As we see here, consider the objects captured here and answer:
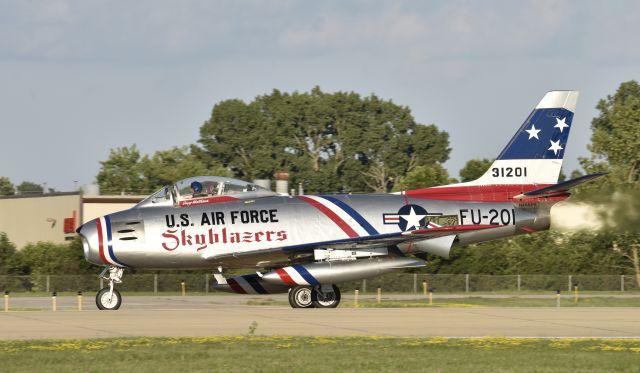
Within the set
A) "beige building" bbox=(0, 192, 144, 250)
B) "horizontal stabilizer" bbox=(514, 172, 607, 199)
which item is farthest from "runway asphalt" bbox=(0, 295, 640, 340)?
"beige building" bbox=(0, 192, 144, 250)

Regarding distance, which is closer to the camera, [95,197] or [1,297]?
[1,297]

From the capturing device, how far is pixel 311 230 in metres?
26.8

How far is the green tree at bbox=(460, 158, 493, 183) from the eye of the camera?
69875 mm

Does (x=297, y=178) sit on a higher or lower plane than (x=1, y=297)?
higher

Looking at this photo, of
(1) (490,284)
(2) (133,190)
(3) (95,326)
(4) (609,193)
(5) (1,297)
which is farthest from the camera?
(2) (133,190)

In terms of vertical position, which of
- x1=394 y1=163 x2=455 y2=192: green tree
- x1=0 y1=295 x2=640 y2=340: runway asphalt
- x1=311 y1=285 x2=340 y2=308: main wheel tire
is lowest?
x1=0 y1=295 x2=640 y2=340: runway asphalt

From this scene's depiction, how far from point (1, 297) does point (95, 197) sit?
13203mm

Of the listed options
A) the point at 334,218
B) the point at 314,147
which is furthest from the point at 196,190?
the point at 314,147

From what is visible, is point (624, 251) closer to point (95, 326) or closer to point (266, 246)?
point (266, 246)

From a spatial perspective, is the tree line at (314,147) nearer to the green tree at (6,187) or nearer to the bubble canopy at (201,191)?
the green tree at (6,187)

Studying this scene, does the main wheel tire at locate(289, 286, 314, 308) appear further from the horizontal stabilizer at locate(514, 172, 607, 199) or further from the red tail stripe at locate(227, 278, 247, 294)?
the horizontal stabilizer at locate(514, 172, 607, 199)

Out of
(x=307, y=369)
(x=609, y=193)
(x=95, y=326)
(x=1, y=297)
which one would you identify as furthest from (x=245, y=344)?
(x=1, y=297)

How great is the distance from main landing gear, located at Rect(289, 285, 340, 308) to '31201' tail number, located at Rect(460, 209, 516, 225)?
3.88m

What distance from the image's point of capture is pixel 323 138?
115 m
